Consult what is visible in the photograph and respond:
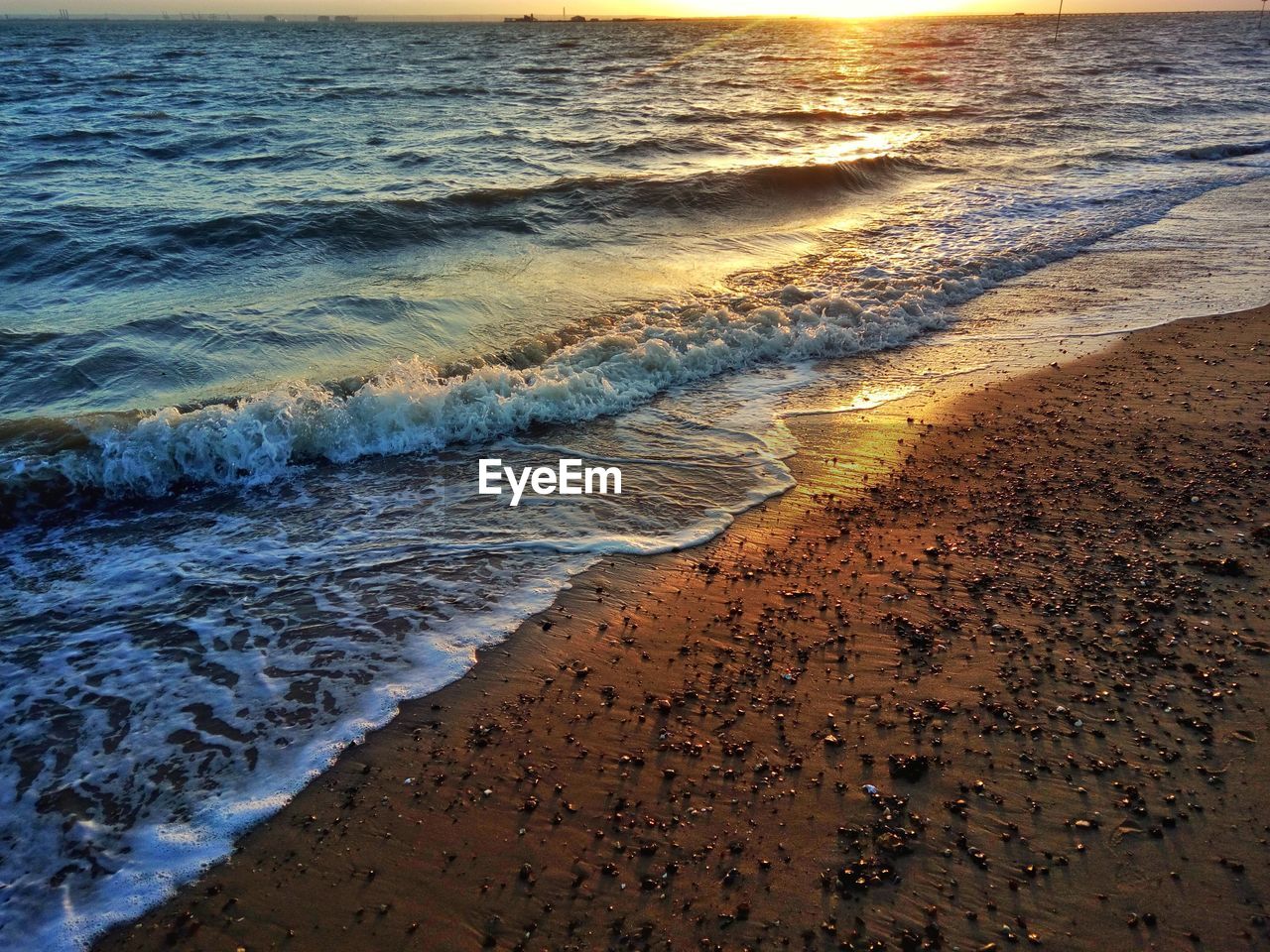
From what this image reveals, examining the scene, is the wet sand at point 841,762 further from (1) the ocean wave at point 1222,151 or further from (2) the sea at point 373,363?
(1) the ocean wave at point 1222,151

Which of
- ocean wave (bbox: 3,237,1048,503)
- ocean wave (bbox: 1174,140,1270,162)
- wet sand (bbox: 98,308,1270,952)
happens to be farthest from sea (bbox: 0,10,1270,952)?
wet sand (bbox: 98,308,1270,952)

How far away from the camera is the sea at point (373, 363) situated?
12.7 ft

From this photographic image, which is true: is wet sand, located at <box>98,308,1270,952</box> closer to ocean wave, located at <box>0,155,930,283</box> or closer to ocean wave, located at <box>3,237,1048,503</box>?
ocean wave, located at <box>3,237,1048,503</box>

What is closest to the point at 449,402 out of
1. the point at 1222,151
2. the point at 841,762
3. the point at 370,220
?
the point at 841,762

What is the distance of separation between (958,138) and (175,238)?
1872 centimetres

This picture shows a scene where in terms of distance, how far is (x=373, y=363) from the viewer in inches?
319

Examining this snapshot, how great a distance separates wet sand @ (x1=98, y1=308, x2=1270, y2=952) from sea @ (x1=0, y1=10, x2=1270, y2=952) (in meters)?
0.45

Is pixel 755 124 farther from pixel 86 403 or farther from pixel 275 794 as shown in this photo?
pixel 275 794

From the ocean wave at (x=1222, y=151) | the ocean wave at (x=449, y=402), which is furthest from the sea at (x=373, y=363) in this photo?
the ocean wave at (x=1222, y=151)

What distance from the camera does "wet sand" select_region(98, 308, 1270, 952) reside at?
111 inches

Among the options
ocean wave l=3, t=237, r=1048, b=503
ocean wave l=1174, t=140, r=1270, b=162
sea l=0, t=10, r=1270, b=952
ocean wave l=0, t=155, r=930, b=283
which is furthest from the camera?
ocean wave l=1174, t=140, r=1270, b=162

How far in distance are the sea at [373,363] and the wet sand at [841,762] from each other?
0.45 metres

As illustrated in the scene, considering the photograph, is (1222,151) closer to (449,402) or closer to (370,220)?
(370,220)

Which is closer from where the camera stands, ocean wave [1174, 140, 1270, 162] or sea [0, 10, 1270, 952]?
sea [0, 10, 1270, 952]
